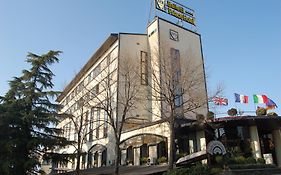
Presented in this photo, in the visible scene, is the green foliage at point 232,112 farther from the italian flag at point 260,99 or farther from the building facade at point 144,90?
the italian flag at point 260,99

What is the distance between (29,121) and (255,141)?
1791 cm

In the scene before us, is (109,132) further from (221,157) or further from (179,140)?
(221,157)

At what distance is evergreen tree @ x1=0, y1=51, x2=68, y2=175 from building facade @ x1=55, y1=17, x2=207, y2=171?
356cm

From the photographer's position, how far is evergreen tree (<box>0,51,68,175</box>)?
19.3 metres

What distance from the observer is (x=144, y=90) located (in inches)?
1193

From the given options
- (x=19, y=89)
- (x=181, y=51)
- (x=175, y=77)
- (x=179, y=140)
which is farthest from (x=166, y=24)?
(x=19, y=89)

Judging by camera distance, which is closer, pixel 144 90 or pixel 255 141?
pixel 255 141

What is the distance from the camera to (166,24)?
35344mm

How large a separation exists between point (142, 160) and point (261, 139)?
35.3 ft

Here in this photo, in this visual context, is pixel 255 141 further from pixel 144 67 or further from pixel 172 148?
pixel 144 67

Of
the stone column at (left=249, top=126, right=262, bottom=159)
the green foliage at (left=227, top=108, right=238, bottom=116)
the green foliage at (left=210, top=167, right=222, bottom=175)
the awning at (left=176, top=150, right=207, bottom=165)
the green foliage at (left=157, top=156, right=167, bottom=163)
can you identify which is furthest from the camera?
the green foliage at (left=227, top=108, right=238, bottom=116)

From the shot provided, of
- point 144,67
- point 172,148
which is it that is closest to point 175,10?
point 144,67

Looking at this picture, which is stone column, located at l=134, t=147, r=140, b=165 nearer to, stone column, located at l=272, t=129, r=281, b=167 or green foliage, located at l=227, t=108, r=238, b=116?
green foliage, located at l=227, t=108, r=238, b=116

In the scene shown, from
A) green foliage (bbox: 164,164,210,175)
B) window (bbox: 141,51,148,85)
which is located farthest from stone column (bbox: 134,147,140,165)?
green foliage (bbox: 164,164,210,175)
